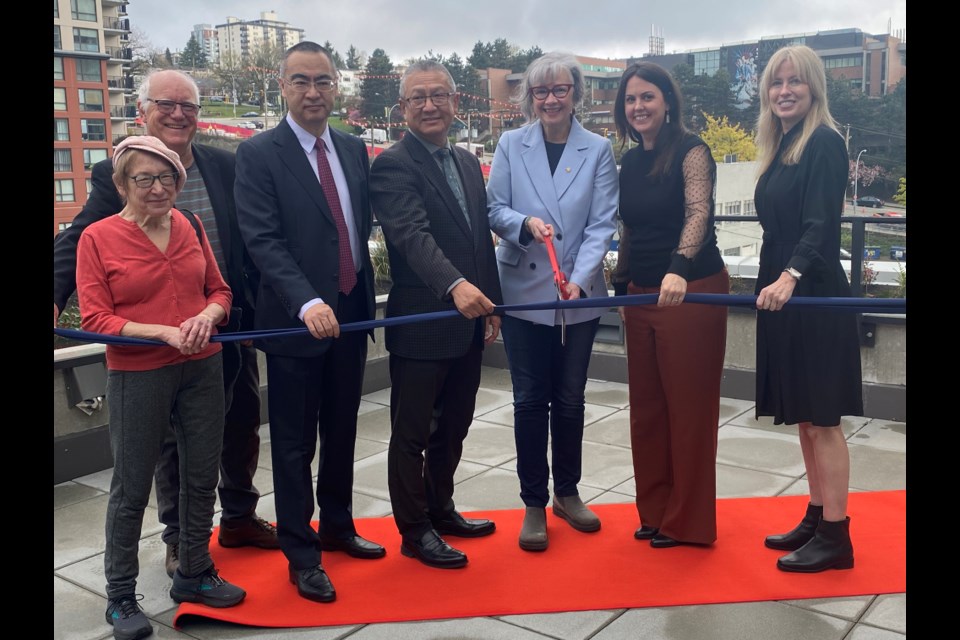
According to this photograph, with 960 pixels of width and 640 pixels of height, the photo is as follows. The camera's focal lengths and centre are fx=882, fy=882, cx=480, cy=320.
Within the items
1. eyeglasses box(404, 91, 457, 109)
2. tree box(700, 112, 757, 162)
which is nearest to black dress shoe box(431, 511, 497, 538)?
eyeglasses box(404, 91, 457, 109)

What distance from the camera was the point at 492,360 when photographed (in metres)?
6.98

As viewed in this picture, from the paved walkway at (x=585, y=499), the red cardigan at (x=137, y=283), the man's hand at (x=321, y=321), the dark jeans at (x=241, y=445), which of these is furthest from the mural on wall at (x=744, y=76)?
the red cardigan at (x=137, y=283)

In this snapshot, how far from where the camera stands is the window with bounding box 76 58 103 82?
923 inches

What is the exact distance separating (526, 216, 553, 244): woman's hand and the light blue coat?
0.08 meters

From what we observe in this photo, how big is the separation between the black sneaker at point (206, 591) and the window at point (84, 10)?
21953mm

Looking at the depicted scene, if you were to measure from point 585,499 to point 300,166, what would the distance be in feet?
7.03

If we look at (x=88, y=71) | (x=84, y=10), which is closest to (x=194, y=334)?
(x=84, y=10)

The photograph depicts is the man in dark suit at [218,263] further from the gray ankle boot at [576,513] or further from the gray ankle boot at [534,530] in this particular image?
the gray ankle boot at [576,513]

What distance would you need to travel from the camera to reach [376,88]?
42.2 meters

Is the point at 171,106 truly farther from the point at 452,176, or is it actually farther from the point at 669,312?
the point at 669,312

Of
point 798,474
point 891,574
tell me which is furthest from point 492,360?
point 891,574
